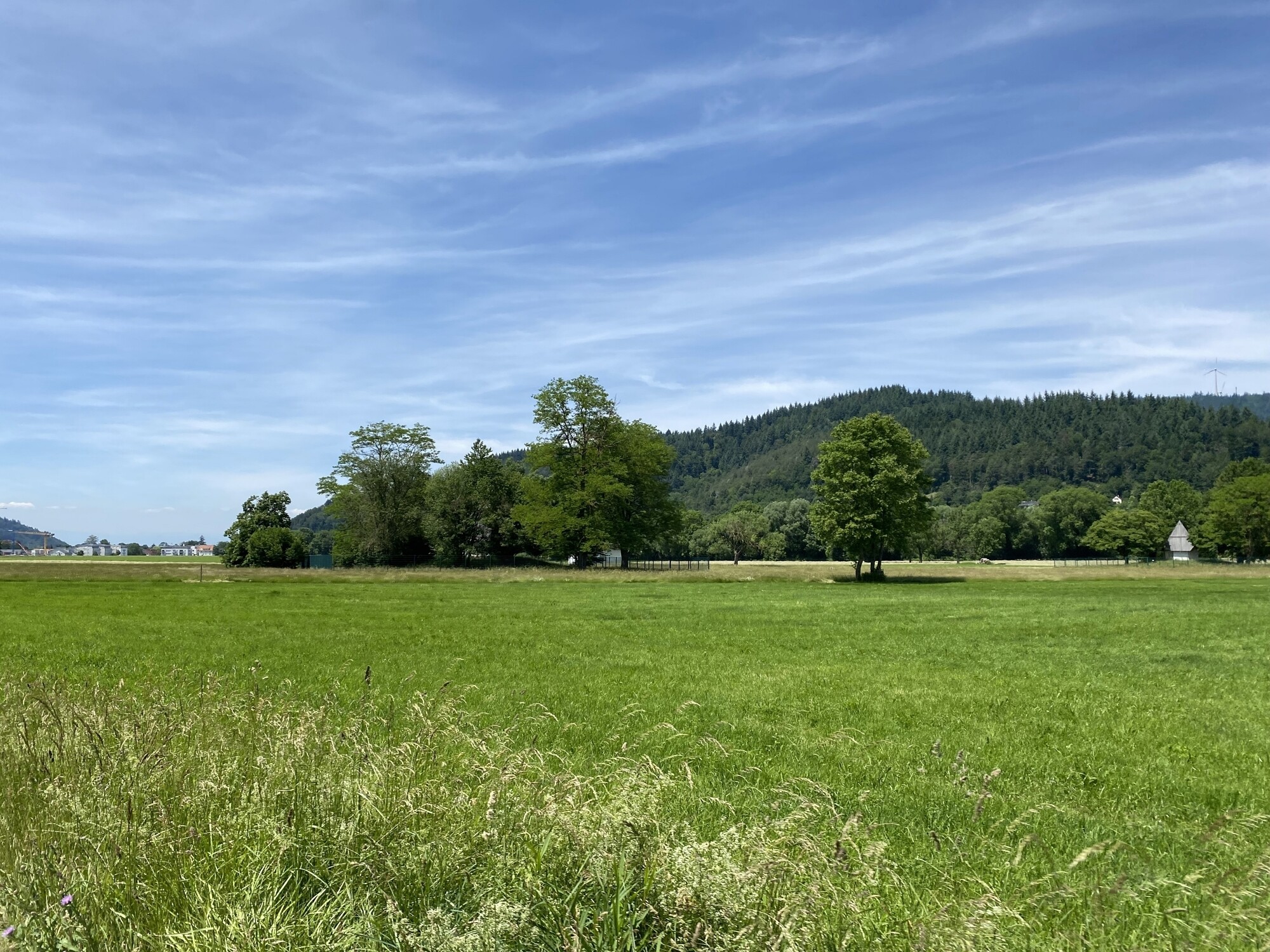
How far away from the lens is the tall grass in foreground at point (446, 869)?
412cm

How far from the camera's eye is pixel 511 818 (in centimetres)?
527

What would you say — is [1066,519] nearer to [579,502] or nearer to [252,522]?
[579,502]

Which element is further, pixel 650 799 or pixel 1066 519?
pixel 1066 519

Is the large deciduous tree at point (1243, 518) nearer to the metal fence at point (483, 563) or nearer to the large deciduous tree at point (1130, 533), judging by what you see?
the large deciduous tree at point (1130, 533)

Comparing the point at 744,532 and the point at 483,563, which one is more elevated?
the point at 744,532

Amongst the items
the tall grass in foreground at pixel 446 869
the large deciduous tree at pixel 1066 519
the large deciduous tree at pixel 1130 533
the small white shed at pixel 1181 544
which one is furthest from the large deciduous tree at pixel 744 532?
the tall grass in foreground at pixel 446 869

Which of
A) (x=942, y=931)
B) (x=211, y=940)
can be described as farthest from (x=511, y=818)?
(x=942, y=931)

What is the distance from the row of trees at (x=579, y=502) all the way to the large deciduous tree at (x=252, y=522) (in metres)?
0.18

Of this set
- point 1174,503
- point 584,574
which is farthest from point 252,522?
point 1174,503

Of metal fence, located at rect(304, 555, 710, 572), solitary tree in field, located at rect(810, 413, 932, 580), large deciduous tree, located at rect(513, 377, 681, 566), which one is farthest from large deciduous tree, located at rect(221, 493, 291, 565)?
solitary tree in field, located at rect(810, 413, 932, 580)

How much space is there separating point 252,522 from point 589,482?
58.1 metres

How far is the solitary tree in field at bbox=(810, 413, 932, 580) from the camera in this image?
71250mm

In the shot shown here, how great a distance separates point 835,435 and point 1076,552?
130 metres

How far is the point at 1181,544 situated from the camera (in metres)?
134
